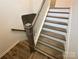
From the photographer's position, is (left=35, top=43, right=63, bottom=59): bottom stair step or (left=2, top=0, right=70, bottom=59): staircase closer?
(left=35, top=43, right=63, bottom=59): bottom stair step

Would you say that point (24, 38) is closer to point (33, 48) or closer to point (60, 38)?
point (33, 48)

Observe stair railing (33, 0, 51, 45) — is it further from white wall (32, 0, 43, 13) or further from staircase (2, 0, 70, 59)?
white wall (32, 0, 43, 13)

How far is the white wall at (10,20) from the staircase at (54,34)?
1068 millimetres

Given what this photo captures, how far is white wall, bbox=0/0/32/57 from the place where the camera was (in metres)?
3.45

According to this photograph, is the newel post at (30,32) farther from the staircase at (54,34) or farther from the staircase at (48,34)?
the staircase at (54,34)

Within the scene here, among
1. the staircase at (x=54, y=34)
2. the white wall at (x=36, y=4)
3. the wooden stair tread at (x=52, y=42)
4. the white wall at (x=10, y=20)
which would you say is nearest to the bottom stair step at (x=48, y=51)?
the staircase at (x=54, y=34)

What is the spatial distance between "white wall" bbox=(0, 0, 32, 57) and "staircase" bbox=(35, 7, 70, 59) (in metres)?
1.07

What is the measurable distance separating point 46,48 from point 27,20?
1.92 metres

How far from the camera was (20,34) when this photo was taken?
427cm

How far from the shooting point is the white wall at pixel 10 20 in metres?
3.45

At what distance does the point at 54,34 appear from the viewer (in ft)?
10.2

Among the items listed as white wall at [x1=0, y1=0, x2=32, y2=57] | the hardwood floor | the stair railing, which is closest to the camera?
the stair railing

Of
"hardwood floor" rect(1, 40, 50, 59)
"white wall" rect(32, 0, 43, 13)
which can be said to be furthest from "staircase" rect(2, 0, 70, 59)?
"white wall" rect(32, 0, 43, 13)

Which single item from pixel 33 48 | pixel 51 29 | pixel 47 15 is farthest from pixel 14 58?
pixel 47 15
